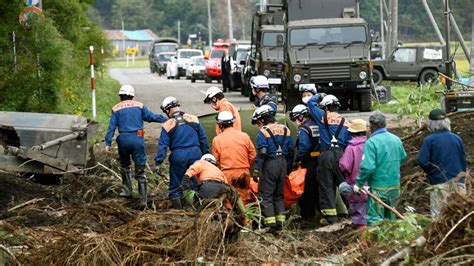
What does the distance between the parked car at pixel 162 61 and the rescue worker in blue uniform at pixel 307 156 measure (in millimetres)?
57419

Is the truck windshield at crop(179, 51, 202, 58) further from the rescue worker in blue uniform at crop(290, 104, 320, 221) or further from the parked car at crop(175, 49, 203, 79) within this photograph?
the rescue worker in blue uniform at crop(290, 104, 320, 221)

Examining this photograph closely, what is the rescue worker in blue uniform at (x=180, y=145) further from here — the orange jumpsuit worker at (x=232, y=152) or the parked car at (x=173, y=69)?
the parked car at (x=173, y=69)

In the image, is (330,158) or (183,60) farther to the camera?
(183,60)

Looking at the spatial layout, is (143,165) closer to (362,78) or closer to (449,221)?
(449,221)

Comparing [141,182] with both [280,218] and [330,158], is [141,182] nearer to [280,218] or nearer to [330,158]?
[280,218]

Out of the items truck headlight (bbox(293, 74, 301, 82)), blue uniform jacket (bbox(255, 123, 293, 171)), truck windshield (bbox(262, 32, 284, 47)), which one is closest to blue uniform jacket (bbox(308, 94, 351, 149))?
blue uniform jacket (bbox(255, 123, 293, 171))

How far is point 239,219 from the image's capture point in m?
9.86

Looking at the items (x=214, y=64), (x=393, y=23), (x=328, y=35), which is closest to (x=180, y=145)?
(x=328, y=35)

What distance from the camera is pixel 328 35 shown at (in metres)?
27.9

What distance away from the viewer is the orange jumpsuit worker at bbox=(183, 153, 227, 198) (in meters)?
11.2

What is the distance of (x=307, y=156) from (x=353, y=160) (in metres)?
1.43

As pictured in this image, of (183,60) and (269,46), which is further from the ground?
(269,46)

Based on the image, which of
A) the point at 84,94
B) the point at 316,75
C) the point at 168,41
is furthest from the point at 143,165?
the point at 168,41

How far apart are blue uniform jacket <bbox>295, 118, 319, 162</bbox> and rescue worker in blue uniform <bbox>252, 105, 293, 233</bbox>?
45 centimetres
